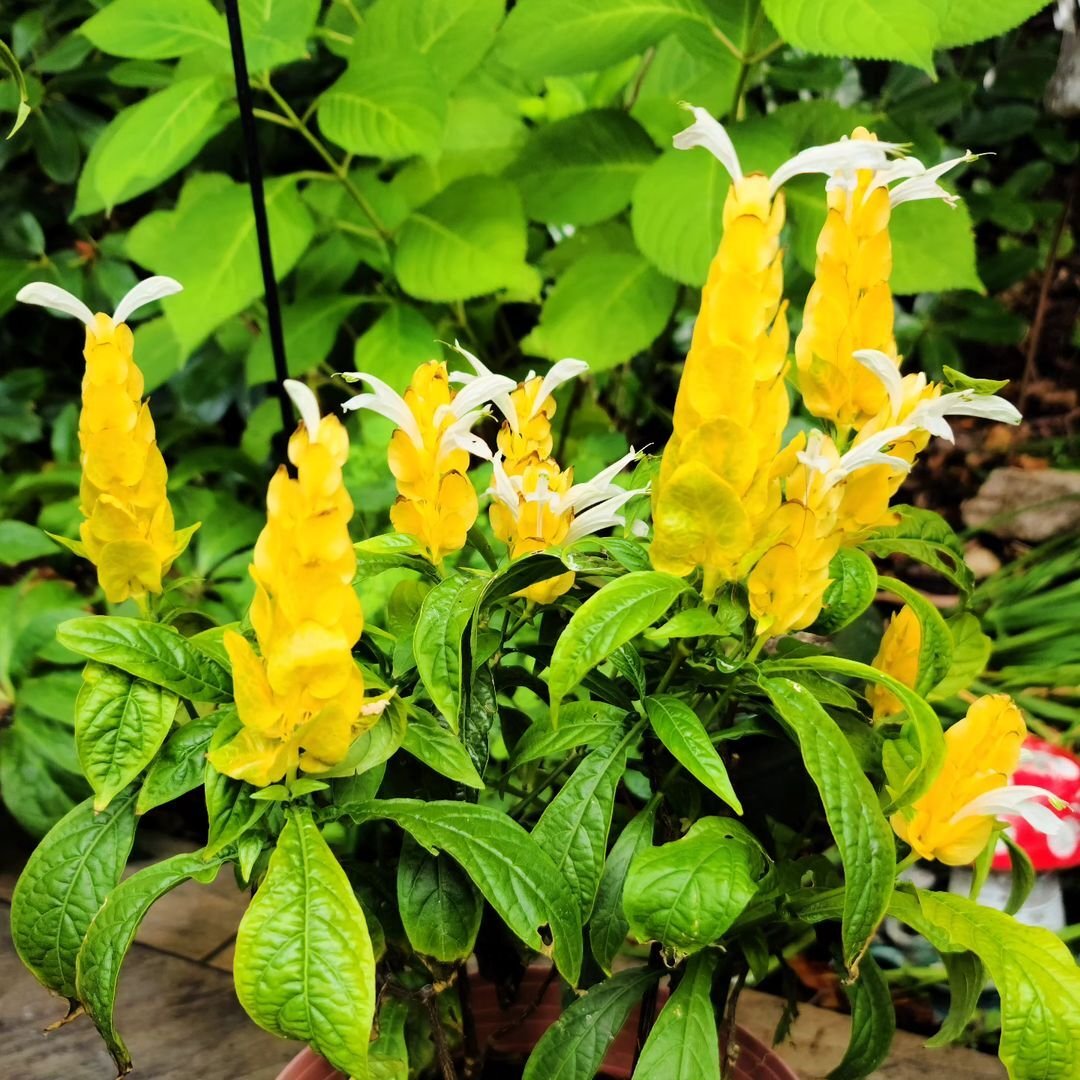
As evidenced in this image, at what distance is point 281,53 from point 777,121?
0.54 metres

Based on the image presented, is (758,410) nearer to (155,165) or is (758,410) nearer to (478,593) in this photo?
(478,593)

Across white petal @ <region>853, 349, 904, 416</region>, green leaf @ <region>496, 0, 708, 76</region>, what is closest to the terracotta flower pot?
white petal @ <region>853, 349, 904, 416</region>

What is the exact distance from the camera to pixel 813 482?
465mm

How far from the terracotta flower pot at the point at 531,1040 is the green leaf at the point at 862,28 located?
75 centimetres

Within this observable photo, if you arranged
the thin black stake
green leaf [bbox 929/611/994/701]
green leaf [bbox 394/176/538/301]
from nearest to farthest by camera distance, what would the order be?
green leaf [bbox 929/611/994/701] < the thin black stake < green leaf [bbox 394/176/538/301]

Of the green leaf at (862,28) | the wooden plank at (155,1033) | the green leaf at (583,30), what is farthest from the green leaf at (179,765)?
the green leaf at (583,30)

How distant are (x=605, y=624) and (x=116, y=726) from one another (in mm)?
229

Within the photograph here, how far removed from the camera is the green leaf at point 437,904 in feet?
1.63

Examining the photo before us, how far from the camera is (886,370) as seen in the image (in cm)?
48

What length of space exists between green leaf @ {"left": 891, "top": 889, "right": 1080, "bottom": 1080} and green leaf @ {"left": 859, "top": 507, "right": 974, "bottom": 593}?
18 centimetres

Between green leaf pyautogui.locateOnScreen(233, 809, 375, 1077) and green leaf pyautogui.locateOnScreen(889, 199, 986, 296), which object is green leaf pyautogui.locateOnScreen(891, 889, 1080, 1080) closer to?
green leaf pyautogui.locateOnScreen(233, 809, 375, 1077)

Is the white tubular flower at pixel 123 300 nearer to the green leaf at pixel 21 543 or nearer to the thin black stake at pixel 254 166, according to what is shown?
the thin black stake at pixel 254 166

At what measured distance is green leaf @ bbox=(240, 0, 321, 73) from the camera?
3.62 ft

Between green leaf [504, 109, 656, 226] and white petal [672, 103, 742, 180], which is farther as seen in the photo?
green leaf [504, 109, 656, 226]
